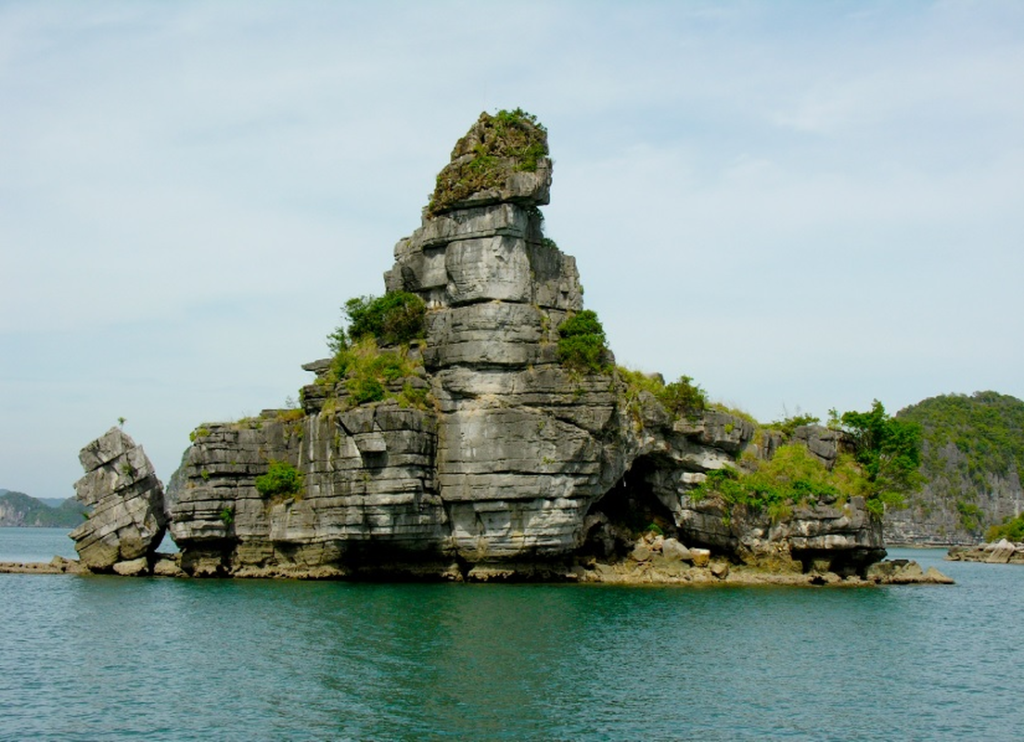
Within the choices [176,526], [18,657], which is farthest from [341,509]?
[18,657]

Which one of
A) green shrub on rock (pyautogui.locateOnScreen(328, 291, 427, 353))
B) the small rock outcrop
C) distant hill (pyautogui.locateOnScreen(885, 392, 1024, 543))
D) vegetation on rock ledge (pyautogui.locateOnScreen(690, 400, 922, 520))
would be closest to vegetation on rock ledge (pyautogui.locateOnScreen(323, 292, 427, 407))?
green shrub on rock (pyautogui.locateOnScreen(328, 291, 427, 353))

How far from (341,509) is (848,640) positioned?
23.6m

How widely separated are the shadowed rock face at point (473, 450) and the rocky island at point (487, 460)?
0.10 m

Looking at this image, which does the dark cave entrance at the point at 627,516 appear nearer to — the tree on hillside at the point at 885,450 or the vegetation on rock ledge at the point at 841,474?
the vegetation on rock ledge at the point at 841,474

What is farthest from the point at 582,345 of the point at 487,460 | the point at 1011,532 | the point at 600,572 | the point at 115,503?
the point at 1011,532

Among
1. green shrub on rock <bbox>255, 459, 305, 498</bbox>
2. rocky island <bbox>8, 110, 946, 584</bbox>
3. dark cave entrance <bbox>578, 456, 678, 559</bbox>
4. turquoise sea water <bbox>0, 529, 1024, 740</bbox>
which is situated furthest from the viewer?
dark cave entrance <bbox>578, 456, 678, 559</bbox>

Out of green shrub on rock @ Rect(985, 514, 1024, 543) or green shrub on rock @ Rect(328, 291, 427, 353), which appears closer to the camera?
green shrub on rock @ Rect(328, 291, 427, 353)

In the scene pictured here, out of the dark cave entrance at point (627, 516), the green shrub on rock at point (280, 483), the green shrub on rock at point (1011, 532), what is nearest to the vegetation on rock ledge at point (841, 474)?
the dark cave entrance at point (627, 516)

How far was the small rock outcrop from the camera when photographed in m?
56.3

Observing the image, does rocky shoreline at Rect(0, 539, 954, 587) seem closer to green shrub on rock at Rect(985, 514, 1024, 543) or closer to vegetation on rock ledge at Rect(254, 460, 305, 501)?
vegetation on rock ledge at Rect(254, 460, 305, 501)

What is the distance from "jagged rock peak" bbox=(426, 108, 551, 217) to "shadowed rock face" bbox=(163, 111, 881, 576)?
0.48ft

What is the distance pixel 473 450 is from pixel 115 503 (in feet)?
64.8

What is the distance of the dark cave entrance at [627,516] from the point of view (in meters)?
56.2

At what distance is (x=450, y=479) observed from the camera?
50375 mm
